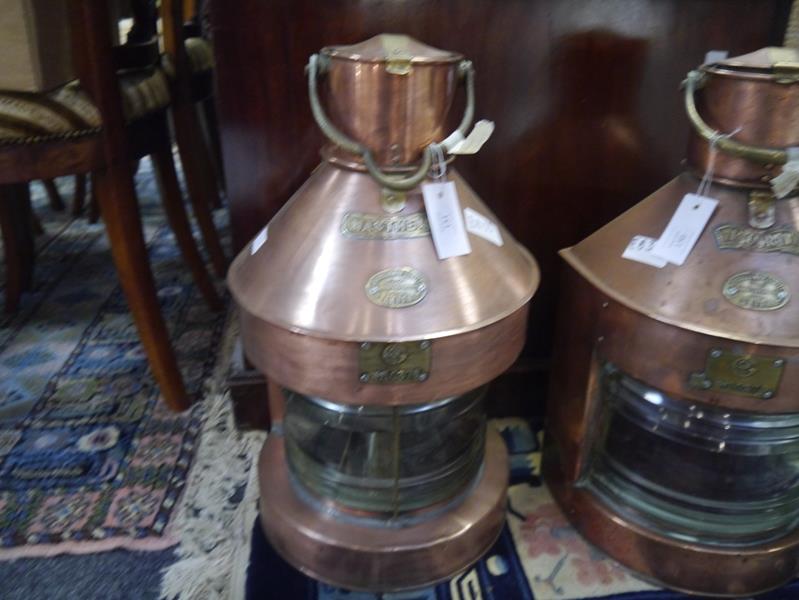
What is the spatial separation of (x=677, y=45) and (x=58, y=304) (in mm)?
1600

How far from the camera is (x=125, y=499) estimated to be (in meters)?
1.07

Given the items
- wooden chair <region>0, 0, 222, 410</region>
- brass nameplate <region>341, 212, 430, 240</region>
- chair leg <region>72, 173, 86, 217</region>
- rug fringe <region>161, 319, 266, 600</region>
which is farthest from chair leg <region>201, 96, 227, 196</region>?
brass nameplate <region>341, 212, 430, 240</region>

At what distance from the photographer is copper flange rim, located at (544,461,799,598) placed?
89 cm

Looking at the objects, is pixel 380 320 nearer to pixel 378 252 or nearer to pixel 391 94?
pixel 378 252

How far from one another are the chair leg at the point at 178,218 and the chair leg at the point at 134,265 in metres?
0.28

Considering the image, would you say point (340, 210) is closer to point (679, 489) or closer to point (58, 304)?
point (679, 489)

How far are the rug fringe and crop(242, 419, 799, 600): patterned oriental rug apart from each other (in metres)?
0.03

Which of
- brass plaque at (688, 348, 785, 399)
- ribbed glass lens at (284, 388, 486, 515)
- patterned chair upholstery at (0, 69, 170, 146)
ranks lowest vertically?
ribbed glass lens at (284, 388, 486, 515)

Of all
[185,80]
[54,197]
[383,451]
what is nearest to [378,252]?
[383,451]

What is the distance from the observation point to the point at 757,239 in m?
0.79

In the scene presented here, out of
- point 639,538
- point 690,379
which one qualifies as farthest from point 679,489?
point 690,379

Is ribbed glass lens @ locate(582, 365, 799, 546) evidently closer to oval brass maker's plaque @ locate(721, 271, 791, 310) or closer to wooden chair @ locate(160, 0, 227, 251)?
oval brass maker's plaque @ locate(721, 271, 791, 310)

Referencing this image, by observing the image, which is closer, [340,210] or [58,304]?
[340,210]

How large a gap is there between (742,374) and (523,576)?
0.43 metres
